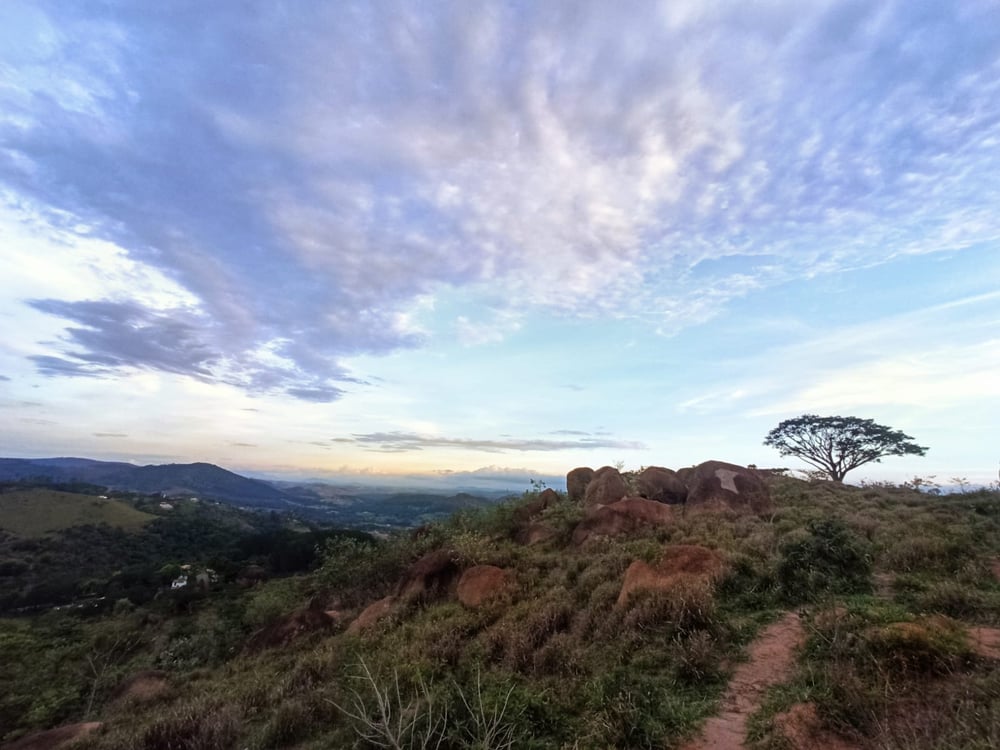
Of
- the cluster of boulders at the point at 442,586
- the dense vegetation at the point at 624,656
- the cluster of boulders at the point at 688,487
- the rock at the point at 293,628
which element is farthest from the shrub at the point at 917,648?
the rock at the point at 293,628

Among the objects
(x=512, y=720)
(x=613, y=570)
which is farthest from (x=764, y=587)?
(x=512, y=720)

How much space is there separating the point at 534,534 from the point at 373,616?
662cm

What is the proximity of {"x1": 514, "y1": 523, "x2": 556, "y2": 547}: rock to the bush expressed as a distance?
9.48m

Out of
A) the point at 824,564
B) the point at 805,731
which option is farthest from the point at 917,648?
the point at 824,564

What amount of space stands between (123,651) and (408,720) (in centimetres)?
3051

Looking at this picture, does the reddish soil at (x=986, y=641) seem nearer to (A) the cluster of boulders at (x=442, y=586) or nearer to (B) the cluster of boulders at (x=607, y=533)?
(B) the cluster of boulders at (x=607, y=533)

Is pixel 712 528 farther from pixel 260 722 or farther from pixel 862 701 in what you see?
pixel 260 722

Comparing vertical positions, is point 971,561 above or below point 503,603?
above

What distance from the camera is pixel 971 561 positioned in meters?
9.28

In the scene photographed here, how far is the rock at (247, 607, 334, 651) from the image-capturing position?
1758 centimetres

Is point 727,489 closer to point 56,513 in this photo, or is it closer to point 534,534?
point 534,534

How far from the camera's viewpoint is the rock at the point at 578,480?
2550 cm

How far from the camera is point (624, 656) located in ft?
25.8

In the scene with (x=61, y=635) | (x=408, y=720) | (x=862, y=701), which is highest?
(x=862, y=701)
